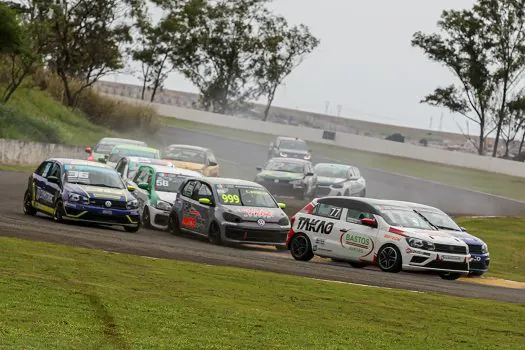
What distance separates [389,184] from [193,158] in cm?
1841

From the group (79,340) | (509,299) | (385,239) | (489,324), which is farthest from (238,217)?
(79,340)

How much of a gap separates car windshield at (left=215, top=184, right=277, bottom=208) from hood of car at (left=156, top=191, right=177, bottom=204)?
182cm

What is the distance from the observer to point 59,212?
82.8ft

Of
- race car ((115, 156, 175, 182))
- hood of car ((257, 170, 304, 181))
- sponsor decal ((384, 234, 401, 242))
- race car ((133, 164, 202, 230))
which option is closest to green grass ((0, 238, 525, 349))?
sponsor decal ((384, 234, 401, 242))

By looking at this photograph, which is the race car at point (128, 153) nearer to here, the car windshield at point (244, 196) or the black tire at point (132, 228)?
the car windshield at point (244, 196)

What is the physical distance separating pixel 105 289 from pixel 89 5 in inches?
2423

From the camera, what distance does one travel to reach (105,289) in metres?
13.9

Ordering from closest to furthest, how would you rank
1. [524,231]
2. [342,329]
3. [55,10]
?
[342,329]
[524,231]
[55,10]

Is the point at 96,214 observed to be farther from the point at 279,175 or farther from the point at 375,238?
the point at 279,175

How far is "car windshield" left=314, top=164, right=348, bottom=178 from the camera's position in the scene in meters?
43.7

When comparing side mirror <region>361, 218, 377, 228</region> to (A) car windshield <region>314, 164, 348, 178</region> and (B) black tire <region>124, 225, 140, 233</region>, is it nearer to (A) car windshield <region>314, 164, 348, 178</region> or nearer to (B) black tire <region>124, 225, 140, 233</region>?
(B) black tire <region>124, 225, 140, 233</region>

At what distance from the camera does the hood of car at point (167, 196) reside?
28366 mm

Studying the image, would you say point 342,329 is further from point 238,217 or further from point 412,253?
point 238,217

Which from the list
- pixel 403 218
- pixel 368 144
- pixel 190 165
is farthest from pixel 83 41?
pixel 403 218
